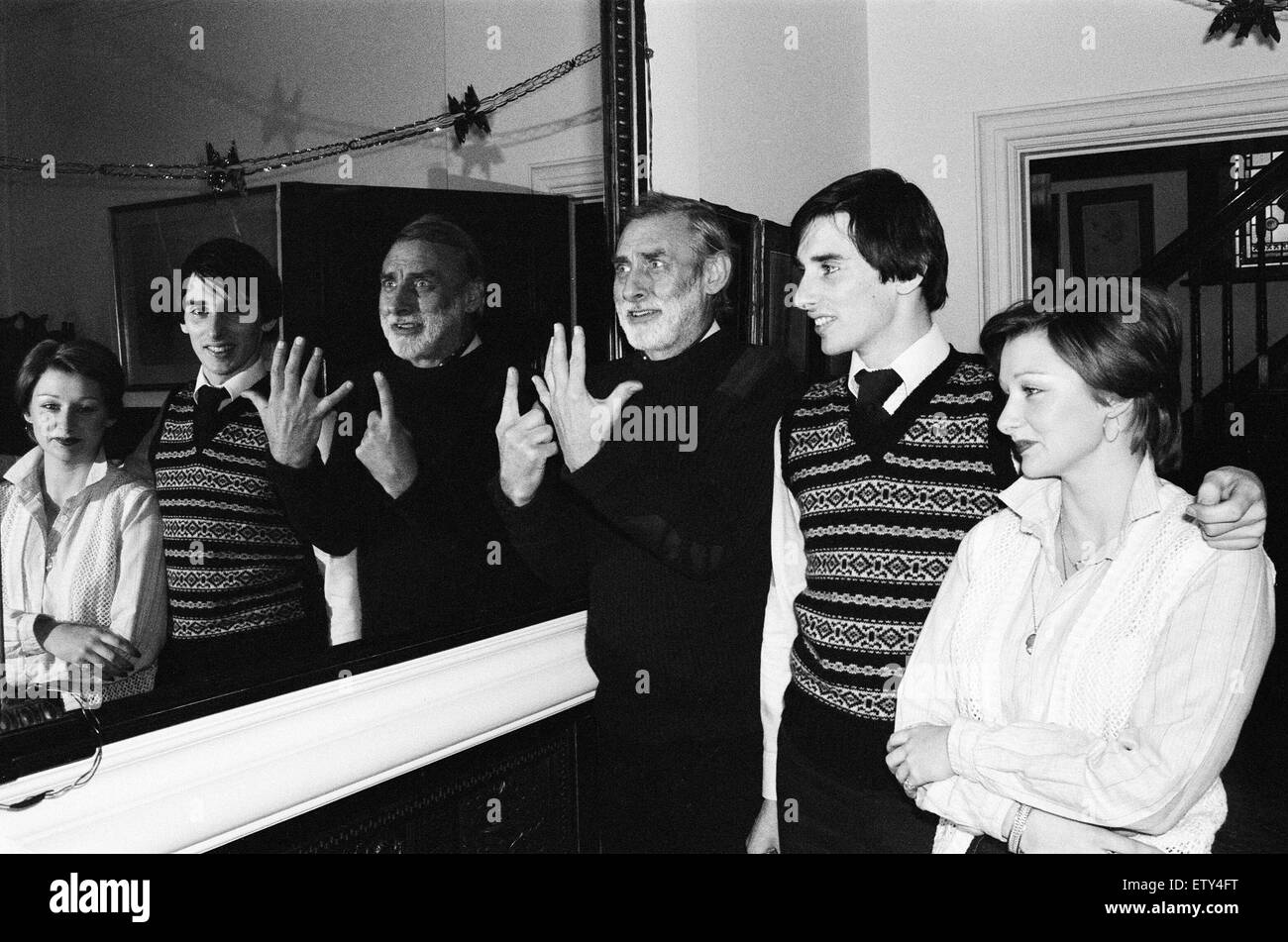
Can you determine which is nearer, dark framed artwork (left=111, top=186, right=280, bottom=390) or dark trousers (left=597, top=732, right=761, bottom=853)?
dark framed artwork (left=111, top=186, right=280, bottom=390)

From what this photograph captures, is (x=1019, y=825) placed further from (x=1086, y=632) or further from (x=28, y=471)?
(x=28, y=471)

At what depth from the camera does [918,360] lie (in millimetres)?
1676

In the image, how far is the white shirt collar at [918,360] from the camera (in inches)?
65.6

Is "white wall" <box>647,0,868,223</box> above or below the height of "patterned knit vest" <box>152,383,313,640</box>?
above

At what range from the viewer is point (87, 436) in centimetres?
118

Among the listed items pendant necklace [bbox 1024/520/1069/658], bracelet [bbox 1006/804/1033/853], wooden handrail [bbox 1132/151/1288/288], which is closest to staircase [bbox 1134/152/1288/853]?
wooden handrail [bbox 1132/151/1288/288]

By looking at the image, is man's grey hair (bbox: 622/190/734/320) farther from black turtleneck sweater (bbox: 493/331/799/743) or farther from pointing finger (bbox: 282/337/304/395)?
pointing finger (bbox: 282/337/304/395)

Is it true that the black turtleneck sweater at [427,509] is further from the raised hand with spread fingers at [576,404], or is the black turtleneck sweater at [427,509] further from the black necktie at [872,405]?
the black necktie at [872,405]

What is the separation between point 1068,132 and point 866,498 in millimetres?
2375

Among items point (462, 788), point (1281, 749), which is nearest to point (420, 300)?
point (462, 788)

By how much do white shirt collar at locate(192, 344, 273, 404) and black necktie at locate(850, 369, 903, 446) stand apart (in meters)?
0.89

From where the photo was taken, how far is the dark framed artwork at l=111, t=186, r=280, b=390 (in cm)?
121

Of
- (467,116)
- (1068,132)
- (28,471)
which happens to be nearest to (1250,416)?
(1068,132)

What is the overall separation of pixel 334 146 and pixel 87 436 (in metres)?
0.59
